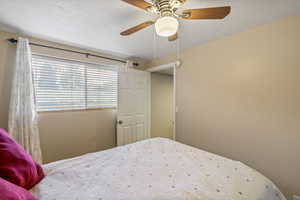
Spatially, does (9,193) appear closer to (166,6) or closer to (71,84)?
(166,6)

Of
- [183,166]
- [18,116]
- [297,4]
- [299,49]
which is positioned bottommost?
[183,166]

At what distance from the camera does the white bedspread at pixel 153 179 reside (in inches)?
31.5

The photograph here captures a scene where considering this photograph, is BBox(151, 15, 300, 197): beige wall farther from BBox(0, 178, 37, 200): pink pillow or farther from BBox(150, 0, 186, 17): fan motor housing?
BBox(0, 178, 37, 200): pink pillow

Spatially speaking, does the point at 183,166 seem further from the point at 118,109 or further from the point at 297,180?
the point at 118,109

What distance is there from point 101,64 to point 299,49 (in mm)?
2818

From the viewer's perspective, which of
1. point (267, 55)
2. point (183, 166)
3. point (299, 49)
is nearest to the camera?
point (183, 166)

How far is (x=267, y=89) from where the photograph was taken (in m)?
1.60

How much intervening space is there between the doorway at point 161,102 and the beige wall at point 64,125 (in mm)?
1118

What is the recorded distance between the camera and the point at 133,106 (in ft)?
9.39

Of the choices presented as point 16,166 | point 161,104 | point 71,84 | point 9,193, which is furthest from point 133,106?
point 9,193

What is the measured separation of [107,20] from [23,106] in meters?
1.62

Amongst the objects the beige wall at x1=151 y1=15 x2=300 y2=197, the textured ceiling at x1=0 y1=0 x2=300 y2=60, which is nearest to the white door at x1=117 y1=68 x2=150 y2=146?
the textured ceiling at x1=0 y1=0 x2=300 y2=60

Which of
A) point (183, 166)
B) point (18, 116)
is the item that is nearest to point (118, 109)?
point (18, 116)

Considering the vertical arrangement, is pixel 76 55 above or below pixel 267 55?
above
